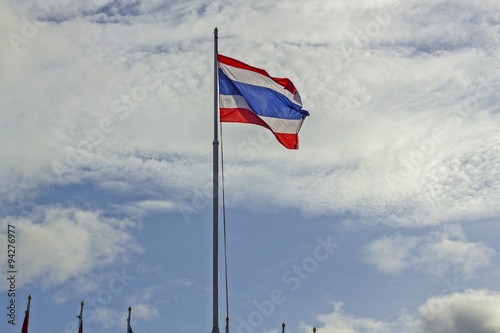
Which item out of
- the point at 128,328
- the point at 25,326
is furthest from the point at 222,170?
the point at 25,326

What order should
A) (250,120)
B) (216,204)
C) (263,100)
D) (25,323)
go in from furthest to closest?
(25,323)
(263,100)
(250,120)
(216,204)

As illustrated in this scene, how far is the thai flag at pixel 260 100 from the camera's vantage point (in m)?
36.8

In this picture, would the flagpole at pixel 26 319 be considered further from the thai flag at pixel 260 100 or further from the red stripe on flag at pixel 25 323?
the thai flag at pixel 260 100

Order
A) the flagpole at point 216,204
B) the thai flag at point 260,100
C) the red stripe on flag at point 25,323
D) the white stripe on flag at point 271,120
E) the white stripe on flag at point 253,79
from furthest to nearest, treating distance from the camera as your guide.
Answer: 1. the red stripe on flag at point 25,323
2. the white stripe on flag at point 253,79
3. the thai flag at point 260,100
4. the white stripe on flag at point 271,120
5. the flagpole at point 216,204

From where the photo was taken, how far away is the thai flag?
121 feet

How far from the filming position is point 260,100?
37.6 metres

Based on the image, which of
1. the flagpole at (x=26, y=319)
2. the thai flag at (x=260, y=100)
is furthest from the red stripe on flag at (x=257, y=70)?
the flagpole at (x=26, y=319)

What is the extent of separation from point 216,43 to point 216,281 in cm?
1150

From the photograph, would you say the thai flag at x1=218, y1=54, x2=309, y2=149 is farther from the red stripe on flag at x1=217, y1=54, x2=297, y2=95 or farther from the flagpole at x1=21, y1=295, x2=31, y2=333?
the flagpole at x1=21, y1=295, x2=31, y2=333

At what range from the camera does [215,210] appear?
109ft

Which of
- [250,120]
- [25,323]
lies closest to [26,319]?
[25,323]

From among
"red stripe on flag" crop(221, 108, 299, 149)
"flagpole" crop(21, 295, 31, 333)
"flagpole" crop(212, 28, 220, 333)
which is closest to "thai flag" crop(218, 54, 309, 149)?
"red stripe on flag" crop(221, 108, 299, 149)

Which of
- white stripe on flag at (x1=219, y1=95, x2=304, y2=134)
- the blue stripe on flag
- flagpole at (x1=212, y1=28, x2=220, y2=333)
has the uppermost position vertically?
the blue stripe on flag

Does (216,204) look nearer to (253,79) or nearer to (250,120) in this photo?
(250,120)
